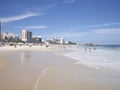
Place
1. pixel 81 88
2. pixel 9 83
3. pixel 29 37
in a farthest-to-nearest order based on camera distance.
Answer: pixel 29 37, pixel 9 83, pixel 81 88

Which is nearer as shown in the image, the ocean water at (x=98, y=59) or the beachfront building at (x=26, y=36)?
the ocean water at (x=98, y=59)

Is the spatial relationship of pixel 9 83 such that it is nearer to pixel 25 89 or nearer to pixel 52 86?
pixel 25 89

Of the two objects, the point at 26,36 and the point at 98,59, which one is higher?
the point at 26,36

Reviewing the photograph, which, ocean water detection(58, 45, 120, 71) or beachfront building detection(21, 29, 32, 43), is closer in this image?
ocean water detection(58, 45, 120, 71)

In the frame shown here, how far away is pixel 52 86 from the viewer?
545 cm

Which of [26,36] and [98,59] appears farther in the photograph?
[26,36]

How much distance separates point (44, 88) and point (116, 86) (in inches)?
112

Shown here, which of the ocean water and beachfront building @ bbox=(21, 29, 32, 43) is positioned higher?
beachfront building @ bbox=(21, 29, 32, 43)

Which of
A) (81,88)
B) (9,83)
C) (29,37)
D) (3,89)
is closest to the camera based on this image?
(3,89)

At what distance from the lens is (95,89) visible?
17.2ft

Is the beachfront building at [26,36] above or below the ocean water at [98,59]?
above

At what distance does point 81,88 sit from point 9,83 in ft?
9.45

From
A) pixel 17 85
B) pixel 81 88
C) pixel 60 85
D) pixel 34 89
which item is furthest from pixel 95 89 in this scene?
pixel 17 85

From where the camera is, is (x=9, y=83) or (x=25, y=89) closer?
(x=25, y=89)
